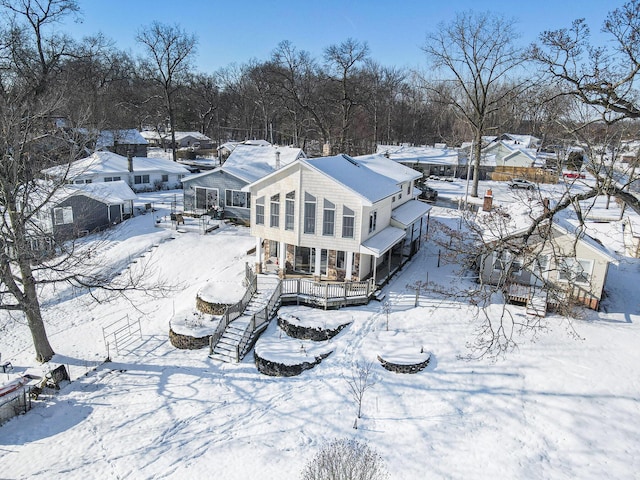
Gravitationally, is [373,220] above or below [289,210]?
below

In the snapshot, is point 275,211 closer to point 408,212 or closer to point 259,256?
point 259,256

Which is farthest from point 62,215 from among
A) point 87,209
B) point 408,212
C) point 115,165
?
point 408,212

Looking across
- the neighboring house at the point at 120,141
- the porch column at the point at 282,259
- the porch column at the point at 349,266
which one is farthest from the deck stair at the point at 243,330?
the neighboring house at the point at 120,141

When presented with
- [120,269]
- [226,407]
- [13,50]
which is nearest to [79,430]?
[226,407]

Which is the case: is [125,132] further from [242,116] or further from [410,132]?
[410,132]

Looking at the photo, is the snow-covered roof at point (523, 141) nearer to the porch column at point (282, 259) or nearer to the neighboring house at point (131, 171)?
the neighboring house at point (131, 171)

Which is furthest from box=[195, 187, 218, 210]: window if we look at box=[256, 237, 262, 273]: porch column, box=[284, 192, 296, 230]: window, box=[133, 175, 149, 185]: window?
box=[284, 192, 296, 230]: window

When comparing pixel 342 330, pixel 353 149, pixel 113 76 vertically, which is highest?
pixel 113 76
